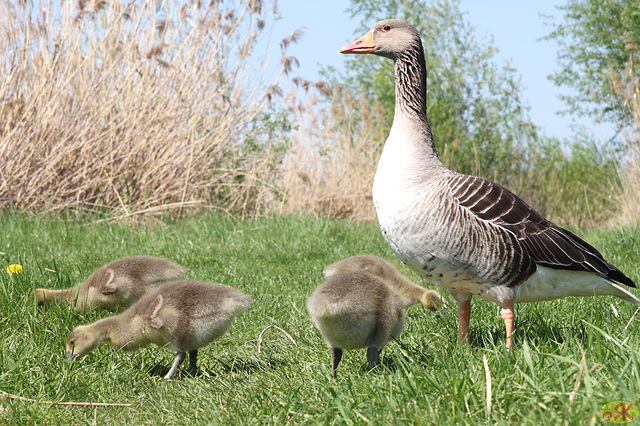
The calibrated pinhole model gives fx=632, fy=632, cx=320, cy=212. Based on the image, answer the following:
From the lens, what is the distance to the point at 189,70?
12125 millimetres

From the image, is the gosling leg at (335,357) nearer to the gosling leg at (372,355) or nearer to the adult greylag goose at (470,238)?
the gosling leg at (372,355)

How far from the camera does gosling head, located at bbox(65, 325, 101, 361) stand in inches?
163

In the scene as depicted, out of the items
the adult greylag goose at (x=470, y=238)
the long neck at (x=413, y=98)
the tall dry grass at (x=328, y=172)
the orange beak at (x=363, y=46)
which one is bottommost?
the tall dry grass at (x=328, y=172)

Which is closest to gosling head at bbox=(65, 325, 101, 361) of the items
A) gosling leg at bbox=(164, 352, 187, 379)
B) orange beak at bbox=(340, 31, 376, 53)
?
gosling leg at bbox=(164, 352, 187, 379)

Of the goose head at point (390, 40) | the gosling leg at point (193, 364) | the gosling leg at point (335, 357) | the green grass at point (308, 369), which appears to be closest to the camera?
the green grass at point (308, 369)

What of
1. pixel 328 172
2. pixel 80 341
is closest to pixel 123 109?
pixel 328 172

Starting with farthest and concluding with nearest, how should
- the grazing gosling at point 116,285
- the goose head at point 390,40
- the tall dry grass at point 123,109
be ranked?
the tall dry grass at point 123,109, the grazing gosling at point 116,285, the goose head at point 390,40

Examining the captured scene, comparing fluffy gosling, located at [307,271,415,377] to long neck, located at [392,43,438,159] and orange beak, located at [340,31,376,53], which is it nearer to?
long neck, located at [392,43,438,159]

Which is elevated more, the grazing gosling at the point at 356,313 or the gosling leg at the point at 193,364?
the grazing gosling at the point at 356,313

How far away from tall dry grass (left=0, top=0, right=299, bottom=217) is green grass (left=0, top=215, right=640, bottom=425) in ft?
11.3

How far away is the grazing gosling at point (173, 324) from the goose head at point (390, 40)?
218 cm

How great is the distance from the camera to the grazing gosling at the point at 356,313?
3643mm

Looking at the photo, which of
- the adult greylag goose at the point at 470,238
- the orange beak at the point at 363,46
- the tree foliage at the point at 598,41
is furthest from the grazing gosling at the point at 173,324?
the tree foliage at the point at 598,41

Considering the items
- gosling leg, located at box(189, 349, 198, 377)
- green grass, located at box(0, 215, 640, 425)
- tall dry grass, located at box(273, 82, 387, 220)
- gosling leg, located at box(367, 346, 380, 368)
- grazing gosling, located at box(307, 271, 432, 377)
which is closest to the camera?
green grass, located at box(0, 215, 640, 425)
